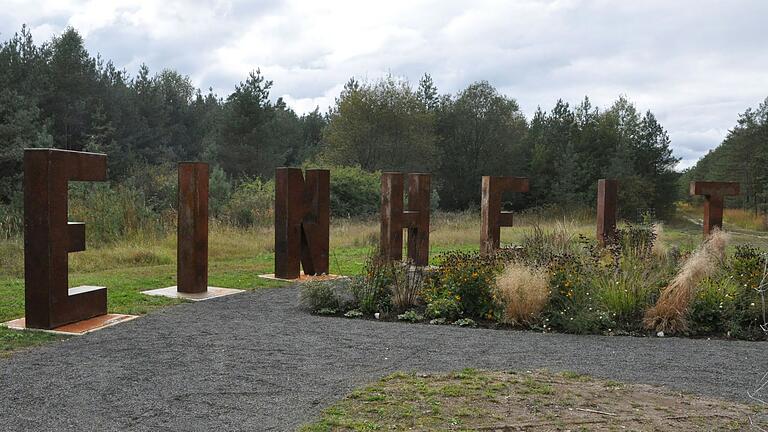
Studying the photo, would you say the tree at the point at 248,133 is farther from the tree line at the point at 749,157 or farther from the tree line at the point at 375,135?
the tree line at the point at 749,157

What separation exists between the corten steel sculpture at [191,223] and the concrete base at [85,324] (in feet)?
5.45

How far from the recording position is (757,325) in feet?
23.3

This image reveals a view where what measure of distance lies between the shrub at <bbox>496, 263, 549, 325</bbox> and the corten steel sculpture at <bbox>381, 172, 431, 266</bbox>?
3627 mm

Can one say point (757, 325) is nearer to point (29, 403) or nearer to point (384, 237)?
point (384, 237)

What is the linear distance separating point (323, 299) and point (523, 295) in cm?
230

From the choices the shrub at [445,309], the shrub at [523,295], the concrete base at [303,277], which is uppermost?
the shrub at [523,295]

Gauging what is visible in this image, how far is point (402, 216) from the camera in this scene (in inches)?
450

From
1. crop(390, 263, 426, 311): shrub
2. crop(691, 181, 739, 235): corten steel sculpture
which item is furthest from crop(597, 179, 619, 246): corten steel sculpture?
crop(390, 263, 426, 311): shrub

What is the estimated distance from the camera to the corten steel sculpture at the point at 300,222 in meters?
10.5

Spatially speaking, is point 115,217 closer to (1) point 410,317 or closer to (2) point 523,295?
(1) point 410,317

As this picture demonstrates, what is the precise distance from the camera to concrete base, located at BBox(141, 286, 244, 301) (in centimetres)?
864

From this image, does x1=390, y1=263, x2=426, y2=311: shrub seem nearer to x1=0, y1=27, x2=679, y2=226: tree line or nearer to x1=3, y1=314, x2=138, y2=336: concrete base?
x1=3, y1=314, x2=138, y2=336: concrete base

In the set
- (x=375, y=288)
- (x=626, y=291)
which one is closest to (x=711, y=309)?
(x=626, y=291)

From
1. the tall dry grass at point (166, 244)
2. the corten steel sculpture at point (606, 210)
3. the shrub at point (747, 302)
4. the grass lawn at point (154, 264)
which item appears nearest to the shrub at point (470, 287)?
the shrub at point (747, 302)
